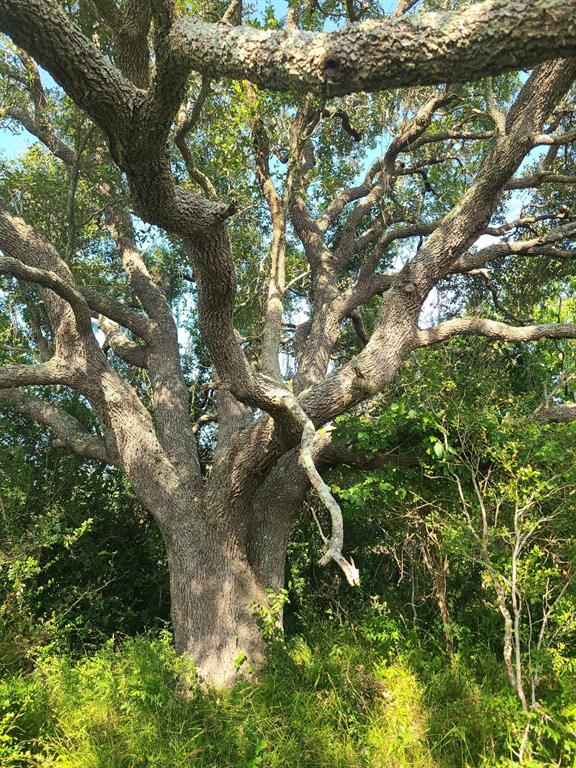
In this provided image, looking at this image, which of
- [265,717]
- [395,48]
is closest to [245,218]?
[395,48]

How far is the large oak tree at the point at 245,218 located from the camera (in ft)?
6.41

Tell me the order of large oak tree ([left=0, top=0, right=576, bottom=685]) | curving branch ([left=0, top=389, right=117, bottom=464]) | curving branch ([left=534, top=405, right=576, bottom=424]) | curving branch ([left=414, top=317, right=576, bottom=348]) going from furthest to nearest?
curving branch ([left=0, top=389, right=117, bottom=464])
curving branch ([left=414, top=317, right=576, bottom=348])
curving branch ([left=534, top=405, right=576, bottom=424])
large oak tree ([left=0, top=0, right=576, bottom=685])

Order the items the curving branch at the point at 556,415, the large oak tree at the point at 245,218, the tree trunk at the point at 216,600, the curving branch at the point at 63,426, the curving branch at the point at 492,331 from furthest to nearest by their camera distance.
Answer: the curving branch at the point at 63,426
the curving branch at the point at 492,331
the curving branch at the point at 556,415
the tree trunk at the point at 216,600
the large oak tree at the point at 245,218

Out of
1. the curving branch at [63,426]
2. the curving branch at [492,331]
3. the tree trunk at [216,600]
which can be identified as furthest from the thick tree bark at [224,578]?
the curving branch at [492,331]

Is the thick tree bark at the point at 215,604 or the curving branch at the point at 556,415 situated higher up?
the curving branch at the point at 556,415

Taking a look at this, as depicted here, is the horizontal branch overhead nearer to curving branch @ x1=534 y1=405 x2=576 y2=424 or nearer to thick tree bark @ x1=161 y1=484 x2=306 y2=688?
thick tree bark @ x1=161 y1=484 x2=306 y2=688

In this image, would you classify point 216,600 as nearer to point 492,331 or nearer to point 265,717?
point 265,717

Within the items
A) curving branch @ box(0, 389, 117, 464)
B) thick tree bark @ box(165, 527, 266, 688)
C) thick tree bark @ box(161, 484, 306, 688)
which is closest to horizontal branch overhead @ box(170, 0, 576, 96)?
thick tree bark @ box(161, 484, 306, 688)

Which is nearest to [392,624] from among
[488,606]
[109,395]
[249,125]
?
[488,606]

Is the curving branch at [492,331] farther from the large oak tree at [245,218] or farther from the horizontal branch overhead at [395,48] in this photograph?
the horizontal branch overhead at [395,48]

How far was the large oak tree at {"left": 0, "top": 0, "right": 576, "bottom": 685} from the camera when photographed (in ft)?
6.41

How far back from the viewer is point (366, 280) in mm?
6449

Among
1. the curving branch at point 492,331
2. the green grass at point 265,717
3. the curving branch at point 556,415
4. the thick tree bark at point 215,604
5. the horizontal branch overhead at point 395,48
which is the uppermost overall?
the horizontal branch overhead at point 395,48

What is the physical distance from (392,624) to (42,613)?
169 inches
